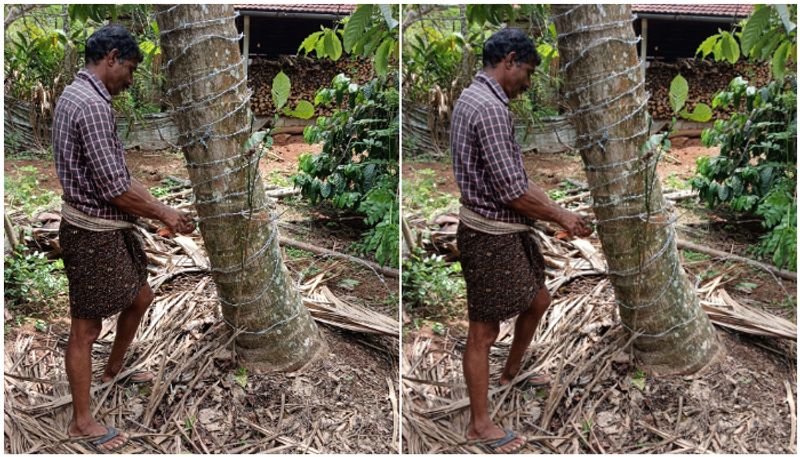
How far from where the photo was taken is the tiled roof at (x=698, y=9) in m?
2.83

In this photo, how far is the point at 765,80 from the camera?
2.88 m

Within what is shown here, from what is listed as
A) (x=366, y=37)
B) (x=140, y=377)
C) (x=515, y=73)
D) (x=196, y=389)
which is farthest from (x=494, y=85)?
(x=140, y=377)

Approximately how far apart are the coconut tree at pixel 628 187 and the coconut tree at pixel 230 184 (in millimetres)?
1055

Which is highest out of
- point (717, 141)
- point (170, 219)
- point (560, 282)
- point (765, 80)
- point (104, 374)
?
point (765, 80)

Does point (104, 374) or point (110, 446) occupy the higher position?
point (104, 374)

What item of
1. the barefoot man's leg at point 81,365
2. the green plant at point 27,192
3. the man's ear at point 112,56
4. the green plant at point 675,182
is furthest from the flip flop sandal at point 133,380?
the green plant at point 675,182

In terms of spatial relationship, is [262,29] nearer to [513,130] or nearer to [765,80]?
[513,130]

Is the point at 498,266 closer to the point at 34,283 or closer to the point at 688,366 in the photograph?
the point at 688,366

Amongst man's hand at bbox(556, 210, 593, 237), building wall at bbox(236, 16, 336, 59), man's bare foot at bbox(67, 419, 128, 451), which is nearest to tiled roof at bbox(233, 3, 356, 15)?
building wall at bbox(236, 16, 336, 59)

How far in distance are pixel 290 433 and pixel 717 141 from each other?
1.74 m

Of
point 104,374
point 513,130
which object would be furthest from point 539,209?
point 104,374

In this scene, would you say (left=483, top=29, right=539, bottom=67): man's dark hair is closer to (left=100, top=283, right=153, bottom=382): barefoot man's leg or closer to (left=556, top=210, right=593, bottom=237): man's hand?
(left=556, top=210, right=593, bottom=237): man's hand

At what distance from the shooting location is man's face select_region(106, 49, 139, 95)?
2.72 m

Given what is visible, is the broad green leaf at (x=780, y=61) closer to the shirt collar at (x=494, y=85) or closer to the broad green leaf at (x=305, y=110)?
the shirt collar at (x=494, y=85)
